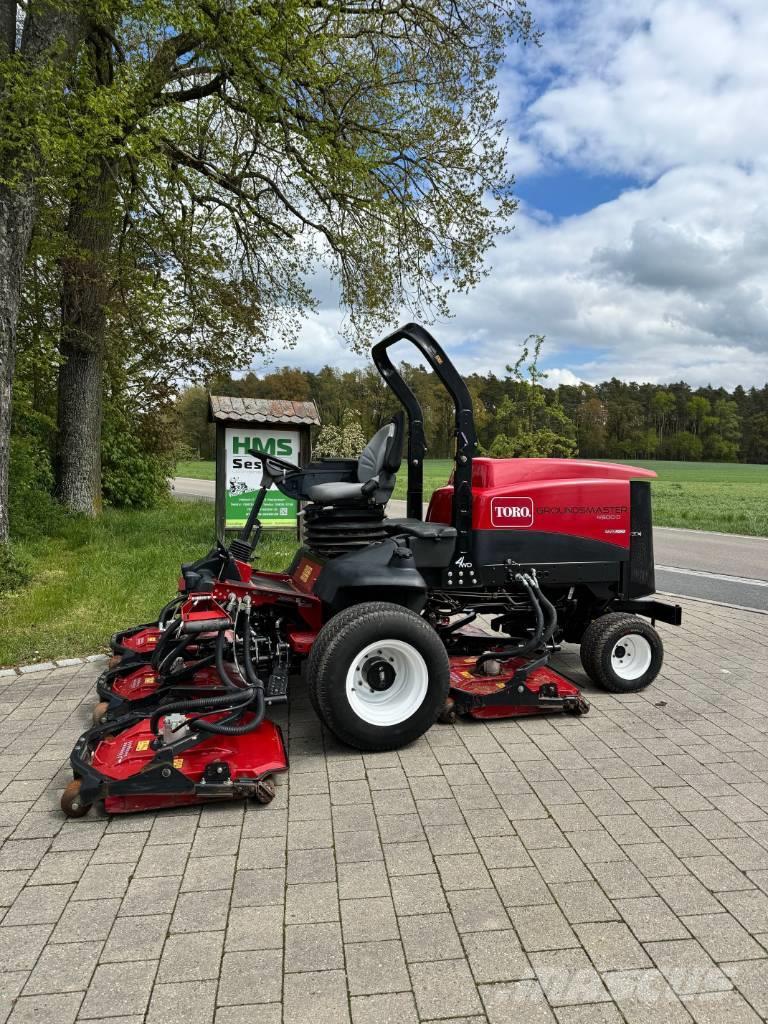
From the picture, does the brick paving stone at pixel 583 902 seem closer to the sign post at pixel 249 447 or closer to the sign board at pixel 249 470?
the sign post at pixel 249 447

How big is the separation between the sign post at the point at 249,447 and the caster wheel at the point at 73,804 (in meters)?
7.11

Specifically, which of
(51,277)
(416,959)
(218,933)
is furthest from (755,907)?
(51,277)

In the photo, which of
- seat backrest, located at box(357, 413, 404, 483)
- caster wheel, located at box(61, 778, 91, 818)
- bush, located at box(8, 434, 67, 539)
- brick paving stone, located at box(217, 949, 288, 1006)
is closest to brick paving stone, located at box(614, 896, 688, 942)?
brick paving stone, located at box(217, 949, 288, 1006)

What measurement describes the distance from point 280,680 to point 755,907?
2.24 metres

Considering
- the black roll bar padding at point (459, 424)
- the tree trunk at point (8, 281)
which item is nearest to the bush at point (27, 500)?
the tree trunk at point (8, 281)

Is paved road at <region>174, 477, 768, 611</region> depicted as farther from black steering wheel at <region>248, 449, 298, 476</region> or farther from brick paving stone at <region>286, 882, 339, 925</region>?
brick paving stone at <region>286, 882, 339, 925</region>

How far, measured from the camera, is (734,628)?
21.8 ft

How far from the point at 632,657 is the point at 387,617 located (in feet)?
6.65

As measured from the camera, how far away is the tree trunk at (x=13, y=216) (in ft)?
23.6

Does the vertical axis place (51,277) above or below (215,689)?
above

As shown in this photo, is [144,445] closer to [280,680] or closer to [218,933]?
[280,680]

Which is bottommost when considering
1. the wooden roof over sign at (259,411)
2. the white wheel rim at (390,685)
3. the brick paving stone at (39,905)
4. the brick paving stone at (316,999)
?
the brick paving stone at (316,999)

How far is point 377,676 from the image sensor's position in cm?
369

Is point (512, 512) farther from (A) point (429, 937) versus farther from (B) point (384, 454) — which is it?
(A) point (429, 937)
